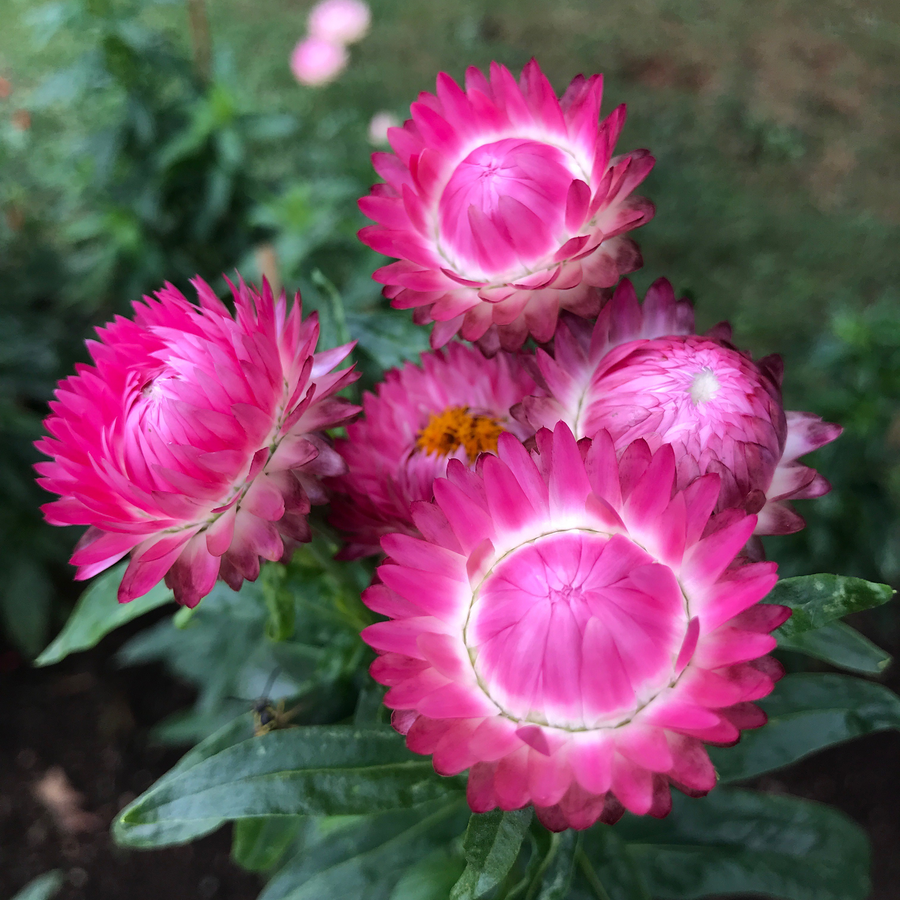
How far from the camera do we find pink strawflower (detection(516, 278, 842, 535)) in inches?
19.8

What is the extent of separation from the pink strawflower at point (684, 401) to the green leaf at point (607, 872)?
1.37ft

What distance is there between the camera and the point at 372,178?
5.68ft

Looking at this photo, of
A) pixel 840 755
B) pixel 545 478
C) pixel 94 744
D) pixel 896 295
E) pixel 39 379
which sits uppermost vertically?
pixel 39 379

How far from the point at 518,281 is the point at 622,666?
25 cm

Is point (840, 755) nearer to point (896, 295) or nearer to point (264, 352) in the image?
point (896, 295)

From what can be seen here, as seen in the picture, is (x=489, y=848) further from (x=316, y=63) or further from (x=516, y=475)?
(x=316, y=63)

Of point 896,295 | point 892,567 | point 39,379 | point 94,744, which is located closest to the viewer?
point 892,567

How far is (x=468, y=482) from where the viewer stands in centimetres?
51

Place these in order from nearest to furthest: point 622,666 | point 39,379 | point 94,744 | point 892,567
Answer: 1. point 622,666
2. point 892,567
3. point 39,379
4. point 94,744

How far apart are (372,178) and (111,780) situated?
4.31 ft

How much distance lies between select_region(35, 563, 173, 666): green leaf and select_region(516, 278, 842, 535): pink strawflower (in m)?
0.43

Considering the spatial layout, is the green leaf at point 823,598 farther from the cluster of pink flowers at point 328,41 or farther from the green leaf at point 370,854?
the cluster of pink flowers at point 328,41

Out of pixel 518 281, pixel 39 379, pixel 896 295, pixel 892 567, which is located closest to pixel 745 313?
pixel 896 295

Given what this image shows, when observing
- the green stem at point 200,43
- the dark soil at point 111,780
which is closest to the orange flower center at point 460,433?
the green stem at point 200,43
